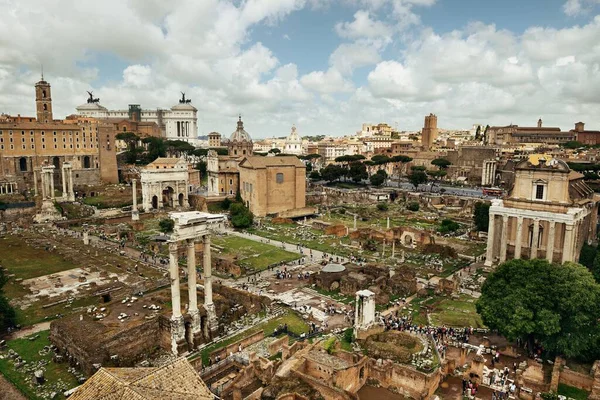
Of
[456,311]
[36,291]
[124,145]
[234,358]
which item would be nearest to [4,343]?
[36,291]

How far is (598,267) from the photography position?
30.2 m

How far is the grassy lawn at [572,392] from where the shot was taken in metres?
19.7

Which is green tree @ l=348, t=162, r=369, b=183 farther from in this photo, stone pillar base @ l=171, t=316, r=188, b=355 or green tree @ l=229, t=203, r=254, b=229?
stone pillar base @ l=171, t=316, r=188, b=355

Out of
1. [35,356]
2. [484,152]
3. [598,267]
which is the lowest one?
[35,356]

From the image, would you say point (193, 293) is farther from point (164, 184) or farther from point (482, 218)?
point (164, 184)

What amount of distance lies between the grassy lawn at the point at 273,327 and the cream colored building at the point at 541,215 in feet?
66.0

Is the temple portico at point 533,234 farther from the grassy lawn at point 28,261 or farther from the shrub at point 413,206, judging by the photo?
the grassy lawn at point 28,261

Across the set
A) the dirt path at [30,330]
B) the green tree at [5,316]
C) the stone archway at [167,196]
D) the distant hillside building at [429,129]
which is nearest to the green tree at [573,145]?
the distant hillside building at [429,129]

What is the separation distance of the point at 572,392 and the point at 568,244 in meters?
18.0

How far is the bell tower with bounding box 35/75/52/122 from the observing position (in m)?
83.3

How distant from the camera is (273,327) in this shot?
27328 millimetres

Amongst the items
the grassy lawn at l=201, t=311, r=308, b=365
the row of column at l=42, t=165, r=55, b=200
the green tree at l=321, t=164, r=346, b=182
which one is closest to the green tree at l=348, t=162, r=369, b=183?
the green tree at l=321, t=164, r=346, b=182

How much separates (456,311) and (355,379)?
12323mm

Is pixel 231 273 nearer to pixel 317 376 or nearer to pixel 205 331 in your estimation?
pixel 205 331
